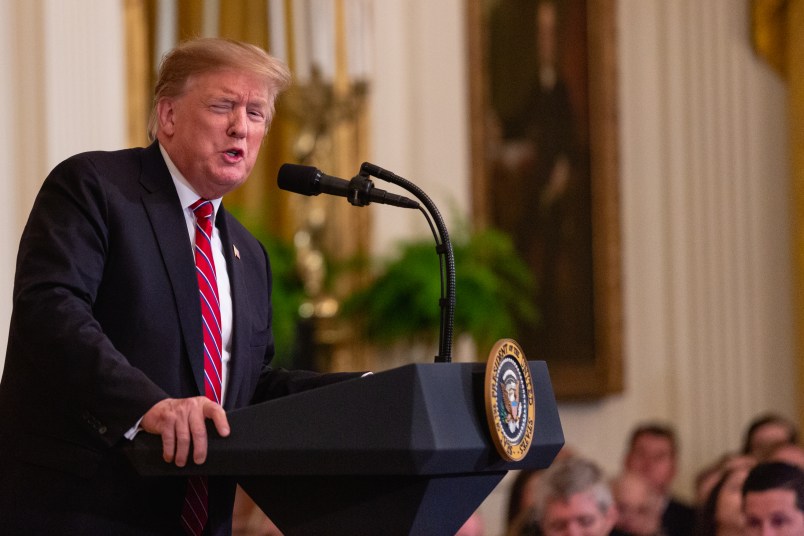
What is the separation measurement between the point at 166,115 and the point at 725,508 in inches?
117

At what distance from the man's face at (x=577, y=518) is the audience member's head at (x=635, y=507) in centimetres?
86

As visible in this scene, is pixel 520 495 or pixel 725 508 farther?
pixel 520 495

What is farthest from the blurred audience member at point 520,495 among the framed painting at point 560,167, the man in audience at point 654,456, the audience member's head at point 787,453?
the framed painting at point 560,167

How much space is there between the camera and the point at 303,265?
7.78 m

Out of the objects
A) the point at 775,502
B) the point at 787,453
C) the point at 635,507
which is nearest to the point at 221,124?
the point at 775,502

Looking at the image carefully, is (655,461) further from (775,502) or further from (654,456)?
(775,502)

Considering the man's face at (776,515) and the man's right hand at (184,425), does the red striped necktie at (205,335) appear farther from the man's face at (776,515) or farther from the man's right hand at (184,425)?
the man's face at (776,515)

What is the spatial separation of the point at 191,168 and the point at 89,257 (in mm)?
320

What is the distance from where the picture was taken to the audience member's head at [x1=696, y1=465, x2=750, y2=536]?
4652 mm

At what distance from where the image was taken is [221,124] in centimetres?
256

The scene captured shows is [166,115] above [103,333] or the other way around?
above

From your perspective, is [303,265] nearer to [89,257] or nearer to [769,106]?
[769,106]

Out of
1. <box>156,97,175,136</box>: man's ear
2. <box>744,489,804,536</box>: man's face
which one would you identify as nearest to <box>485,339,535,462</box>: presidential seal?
<box>156,97,175,136</box>: man's ear

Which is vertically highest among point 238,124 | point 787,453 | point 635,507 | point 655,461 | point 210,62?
point 210,62
